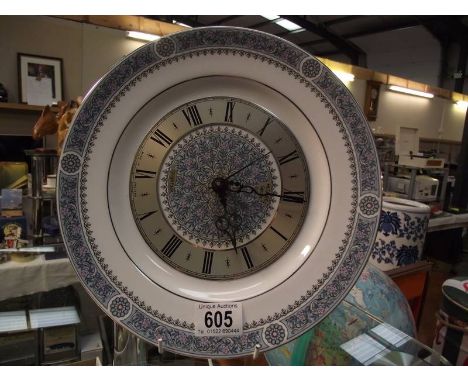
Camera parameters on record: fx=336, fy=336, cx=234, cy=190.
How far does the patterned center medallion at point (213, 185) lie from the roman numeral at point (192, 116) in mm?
14

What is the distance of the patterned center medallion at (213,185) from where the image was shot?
0.57 meters

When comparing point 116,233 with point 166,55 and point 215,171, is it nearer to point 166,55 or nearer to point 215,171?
point 215,171

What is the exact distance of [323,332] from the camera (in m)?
0.77

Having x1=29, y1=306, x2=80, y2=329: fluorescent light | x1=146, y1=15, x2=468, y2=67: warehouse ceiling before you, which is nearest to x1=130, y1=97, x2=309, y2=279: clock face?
x1=29, y1=306, x2=80, y2=329: fluorescent light

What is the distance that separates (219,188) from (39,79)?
2538 mm

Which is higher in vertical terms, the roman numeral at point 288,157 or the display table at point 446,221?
the roman numeral at point 288,157

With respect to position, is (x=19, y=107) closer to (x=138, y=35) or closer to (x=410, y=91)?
(x=138, y=35)

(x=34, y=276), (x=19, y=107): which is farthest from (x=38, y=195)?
(x=19, y=107)

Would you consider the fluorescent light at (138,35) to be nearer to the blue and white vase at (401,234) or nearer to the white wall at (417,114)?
the blue and white vase at (401,234)

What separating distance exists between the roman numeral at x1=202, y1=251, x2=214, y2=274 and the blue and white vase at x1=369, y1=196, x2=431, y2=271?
0.81 metres

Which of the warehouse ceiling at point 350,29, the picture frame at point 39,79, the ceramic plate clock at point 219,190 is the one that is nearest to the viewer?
the ceramic plate clock at point 219,190

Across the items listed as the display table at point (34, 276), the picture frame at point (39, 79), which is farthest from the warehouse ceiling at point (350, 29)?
the display table at point (34, 276)

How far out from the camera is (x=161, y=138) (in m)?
0.56

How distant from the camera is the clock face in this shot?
1.84 feet
